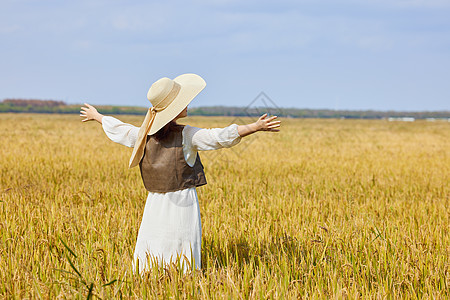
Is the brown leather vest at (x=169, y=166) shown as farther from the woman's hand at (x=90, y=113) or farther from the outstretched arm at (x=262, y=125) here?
the woman's hand at (x=90, y=113)

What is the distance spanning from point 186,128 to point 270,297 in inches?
50.8

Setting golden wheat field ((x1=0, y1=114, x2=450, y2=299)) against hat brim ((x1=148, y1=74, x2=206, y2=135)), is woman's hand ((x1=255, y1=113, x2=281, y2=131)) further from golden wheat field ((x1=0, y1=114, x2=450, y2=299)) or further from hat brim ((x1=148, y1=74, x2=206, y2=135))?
A: golden wheat field ((x1=0, y1=114, x2=450, y2=299))

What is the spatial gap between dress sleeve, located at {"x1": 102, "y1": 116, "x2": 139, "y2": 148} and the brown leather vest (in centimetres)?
25

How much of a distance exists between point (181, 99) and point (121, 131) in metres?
0.62

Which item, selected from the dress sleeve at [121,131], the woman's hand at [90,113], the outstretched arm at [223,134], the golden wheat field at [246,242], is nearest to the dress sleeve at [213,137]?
the outstretched arm at [223,134]

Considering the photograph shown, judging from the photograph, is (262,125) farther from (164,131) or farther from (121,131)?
(121,131)

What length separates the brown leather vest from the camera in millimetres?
3166

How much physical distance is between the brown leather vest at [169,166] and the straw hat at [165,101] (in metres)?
0.08

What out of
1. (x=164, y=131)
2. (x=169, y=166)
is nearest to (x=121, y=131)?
(x=164, y=131)

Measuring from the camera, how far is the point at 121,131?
346 centimetres

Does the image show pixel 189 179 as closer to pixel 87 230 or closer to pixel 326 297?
pixel 326 297

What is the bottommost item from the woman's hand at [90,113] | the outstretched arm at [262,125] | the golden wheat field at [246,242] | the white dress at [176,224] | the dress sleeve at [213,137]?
the golden wheat field at [246,242]

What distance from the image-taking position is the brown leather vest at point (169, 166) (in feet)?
10.4

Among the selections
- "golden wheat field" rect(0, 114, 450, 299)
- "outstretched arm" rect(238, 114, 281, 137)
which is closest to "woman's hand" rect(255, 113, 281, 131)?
"outstretched arm" rect(238, 114, 281, 137)
